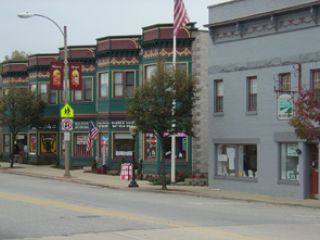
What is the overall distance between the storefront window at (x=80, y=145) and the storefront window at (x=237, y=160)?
16044 millimetres

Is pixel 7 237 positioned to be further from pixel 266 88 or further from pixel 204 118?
pixel 204 118

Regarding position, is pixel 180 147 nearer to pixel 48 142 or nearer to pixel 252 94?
pixel 252 94

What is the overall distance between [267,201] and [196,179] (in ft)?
30.3

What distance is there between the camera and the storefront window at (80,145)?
45781 millimetres

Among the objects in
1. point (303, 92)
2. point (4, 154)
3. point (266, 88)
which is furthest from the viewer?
point (4, 154)

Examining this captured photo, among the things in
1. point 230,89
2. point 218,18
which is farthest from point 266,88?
point 218,18

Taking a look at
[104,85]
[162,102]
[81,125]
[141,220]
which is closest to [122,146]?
[104,85]

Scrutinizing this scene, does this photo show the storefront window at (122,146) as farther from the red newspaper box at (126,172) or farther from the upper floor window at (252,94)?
the upper floor window at (252,94)

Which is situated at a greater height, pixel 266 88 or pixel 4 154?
pixel 266 88

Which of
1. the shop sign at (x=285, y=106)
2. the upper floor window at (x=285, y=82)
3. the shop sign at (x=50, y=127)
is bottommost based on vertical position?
the shop sign at (x=50, y=127)

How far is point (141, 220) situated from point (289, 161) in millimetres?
12749

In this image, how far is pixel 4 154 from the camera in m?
56.2

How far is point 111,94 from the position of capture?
41219mm

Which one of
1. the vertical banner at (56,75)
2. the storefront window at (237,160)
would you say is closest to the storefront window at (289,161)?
the storefront window at (237,160)
